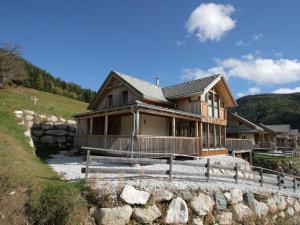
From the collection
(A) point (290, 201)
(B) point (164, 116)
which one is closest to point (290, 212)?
(A) point (290, 201)

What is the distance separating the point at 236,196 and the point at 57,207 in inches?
313

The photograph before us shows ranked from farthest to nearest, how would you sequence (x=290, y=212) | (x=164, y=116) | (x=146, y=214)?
(x=164, y=116), (x=290, y=212), (x=146, y=214)

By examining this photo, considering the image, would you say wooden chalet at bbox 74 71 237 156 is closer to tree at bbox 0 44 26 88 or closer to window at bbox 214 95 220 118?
window at bbox 214 95 220 118

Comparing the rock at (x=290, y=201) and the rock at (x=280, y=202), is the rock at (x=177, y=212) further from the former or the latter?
the rock at (x=290, y=201)

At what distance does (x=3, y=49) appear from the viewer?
131 feet

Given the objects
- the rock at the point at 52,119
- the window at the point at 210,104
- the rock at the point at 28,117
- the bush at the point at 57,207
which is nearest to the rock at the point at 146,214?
the bush at the point at 57,207

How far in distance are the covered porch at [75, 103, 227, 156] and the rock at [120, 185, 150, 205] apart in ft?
20.6

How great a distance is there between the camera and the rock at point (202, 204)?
1015 centimetres

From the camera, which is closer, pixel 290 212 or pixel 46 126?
pixel 290 212

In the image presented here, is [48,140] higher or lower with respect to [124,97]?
lower

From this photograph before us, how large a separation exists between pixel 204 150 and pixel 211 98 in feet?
16.6

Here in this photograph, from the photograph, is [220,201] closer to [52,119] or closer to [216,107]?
[216,107]

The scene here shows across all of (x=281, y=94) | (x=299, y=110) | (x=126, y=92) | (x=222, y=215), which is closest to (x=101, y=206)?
(x=222, y=215)

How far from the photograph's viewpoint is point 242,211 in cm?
1156
